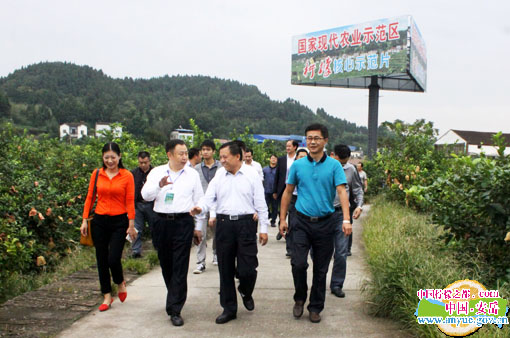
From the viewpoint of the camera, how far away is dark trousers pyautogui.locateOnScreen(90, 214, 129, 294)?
5.15 meters

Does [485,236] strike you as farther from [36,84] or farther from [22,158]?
[36,84]

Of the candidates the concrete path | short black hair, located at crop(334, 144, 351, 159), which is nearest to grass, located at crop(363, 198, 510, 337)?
the concrete path

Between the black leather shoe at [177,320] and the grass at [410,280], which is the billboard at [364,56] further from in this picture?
the black leather shoe at [177,320]

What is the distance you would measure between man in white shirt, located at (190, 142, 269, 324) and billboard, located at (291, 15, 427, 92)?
2331cm

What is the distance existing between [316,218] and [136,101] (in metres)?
112

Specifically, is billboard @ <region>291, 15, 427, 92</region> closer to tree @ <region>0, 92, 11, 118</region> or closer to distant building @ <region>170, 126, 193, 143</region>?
distant building @ <region>170, 126, 193, 143</region>

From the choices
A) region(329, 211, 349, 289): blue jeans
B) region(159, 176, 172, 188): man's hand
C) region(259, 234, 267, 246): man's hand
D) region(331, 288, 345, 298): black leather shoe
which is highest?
region(159, 176, 172, 188): man's hand

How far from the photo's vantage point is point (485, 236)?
17.5ft

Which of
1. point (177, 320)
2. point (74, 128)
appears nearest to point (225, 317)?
point (177, 320)

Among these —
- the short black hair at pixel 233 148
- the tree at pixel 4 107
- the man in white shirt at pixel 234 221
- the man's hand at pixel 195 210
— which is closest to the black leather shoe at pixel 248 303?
the man in white shirt at pixel 234 221

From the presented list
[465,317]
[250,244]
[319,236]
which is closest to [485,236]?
[465,317]

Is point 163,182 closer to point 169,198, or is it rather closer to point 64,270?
point 169,198

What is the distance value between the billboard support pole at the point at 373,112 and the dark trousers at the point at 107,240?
82.9 ft

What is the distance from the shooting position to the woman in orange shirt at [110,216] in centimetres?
512
